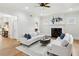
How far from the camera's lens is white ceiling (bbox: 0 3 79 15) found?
5.99 feet

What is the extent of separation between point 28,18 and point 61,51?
986mm

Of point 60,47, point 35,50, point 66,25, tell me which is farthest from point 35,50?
point 66,25

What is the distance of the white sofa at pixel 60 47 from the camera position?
1.82 metres

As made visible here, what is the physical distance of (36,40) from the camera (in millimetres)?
1932

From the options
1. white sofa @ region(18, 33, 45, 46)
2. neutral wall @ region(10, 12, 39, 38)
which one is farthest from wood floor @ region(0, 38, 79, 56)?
neutral wall @ region(10, 12, 39, 38)

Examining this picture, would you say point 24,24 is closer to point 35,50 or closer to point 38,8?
point 38,8

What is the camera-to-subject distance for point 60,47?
185 centimetres

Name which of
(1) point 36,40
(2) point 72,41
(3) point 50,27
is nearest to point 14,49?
(1) point 36,40

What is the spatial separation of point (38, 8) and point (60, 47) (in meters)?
0.93

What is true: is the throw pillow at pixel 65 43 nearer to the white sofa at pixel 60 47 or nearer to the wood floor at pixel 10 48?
the white sofa at pixel 60 47

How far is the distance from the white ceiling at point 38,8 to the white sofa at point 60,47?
57 centimetres

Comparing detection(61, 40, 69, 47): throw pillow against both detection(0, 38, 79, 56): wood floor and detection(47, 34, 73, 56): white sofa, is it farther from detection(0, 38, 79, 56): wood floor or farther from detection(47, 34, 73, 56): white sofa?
detection(0, 38, 79, 56): wood floor

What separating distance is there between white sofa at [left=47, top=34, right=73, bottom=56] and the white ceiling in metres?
0.57

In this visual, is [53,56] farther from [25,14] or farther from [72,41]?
[25,14]
